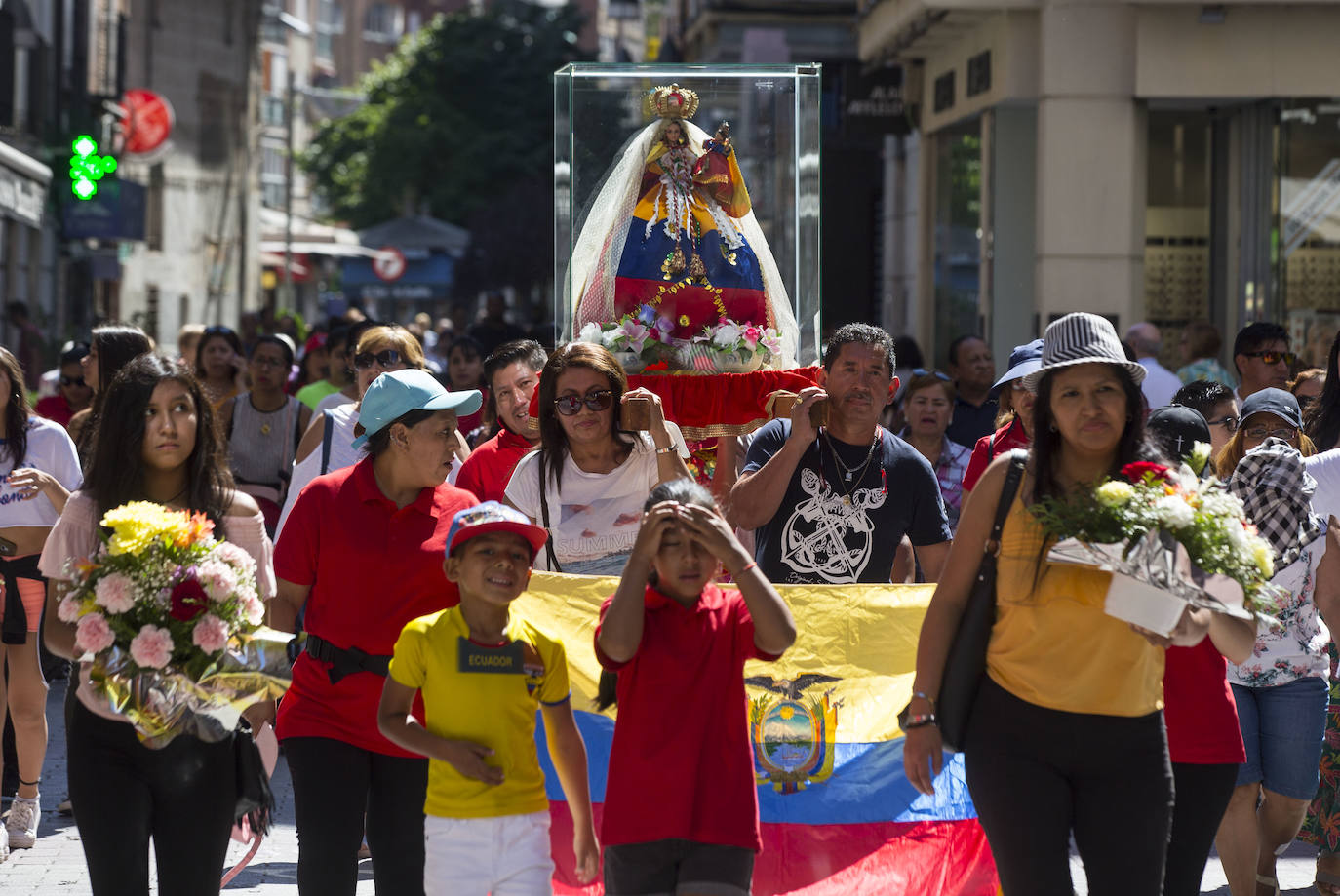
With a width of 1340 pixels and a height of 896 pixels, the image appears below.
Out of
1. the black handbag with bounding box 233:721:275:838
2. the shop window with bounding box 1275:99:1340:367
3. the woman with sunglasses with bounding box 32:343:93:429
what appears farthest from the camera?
the shop window with bounding box 1275:99:1340:367

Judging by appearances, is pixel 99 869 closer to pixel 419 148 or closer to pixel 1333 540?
pixel 1333 540

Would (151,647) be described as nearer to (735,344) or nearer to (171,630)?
(171,630)

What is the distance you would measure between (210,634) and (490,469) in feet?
7.42

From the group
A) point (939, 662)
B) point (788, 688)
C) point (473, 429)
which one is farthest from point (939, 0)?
point (939, 662)

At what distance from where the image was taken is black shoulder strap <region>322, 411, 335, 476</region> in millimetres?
7641

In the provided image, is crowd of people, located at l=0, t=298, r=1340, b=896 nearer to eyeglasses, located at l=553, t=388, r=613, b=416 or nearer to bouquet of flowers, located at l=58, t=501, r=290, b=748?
eyeglasses, located at l=553, t=388, r=613, b=416

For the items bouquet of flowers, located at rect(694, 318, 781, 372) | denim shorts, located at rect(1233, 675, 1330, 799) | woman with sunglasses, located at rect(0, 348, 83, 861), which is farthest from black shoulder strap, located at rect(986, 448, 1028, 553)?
woman with sunglasses, located at rect(0, 348, 83, 861)

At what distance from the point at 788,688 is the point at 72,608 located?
229cm

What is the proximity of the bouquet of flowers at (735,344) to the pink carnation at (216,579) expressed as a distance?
326 cm

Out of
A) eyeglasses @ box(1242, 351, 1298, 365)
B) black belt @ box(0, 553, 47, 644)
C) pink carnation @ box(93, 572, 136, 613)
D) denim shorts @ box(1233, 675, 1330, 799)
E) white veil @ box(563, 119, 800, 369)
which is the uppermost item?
white veil @ box(563, 119, 800, 369)

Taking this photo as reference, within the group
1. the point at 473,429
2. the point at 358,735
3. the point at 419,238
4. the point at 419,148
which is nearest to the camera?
the point at 358,735

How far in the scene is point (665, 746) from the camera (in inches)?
183

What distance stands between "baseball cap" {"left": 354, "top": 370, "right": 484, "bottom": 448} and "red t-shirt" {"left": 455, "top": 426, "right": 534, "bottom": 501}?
1193 mm

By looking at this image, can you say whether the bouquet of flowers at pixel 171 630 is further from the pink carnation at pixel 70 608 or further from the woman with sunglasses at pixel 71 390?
the woman with sunglasses at pixel 71 390
